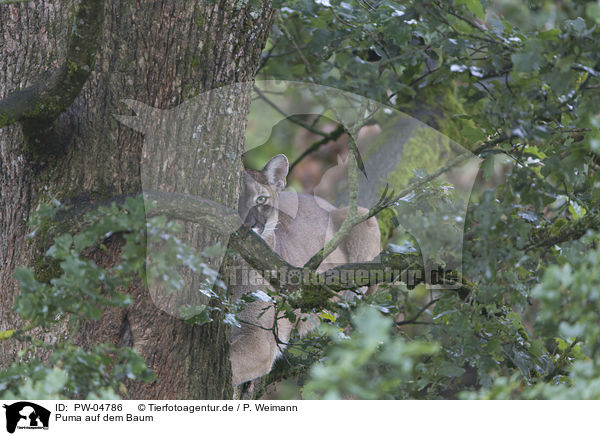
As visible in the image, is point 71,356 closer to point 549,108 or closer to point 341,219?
point 549,108

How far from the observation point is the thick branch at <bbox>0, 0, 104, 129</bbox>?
1890mm

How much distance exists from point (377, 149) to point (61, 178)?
2937mm

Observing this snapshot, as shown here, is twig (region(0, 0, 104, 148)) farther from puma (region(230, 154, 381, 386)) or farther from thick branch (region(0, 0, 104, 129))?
puma (region(230, 154, 381, 386))

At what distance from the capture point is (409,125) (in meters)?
4.81

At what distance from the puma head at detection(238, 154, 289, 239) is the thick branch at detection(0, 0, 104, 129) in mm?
1350

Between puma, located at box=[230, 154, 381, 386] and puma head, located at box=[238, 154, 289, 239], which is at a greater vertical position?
puma head, located at box=[238, 154, 289, 239]

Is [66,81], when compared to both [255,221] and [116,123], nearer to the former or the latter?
[116,123]

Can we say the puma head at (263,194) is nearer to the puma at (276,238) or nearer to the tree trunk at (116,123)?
the puma at (276,238)

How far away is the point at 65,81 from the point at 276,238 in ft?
6.25

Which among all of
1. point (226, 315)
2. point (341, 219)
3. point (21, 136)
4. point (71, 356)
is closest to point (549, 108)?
point (226, 315)
